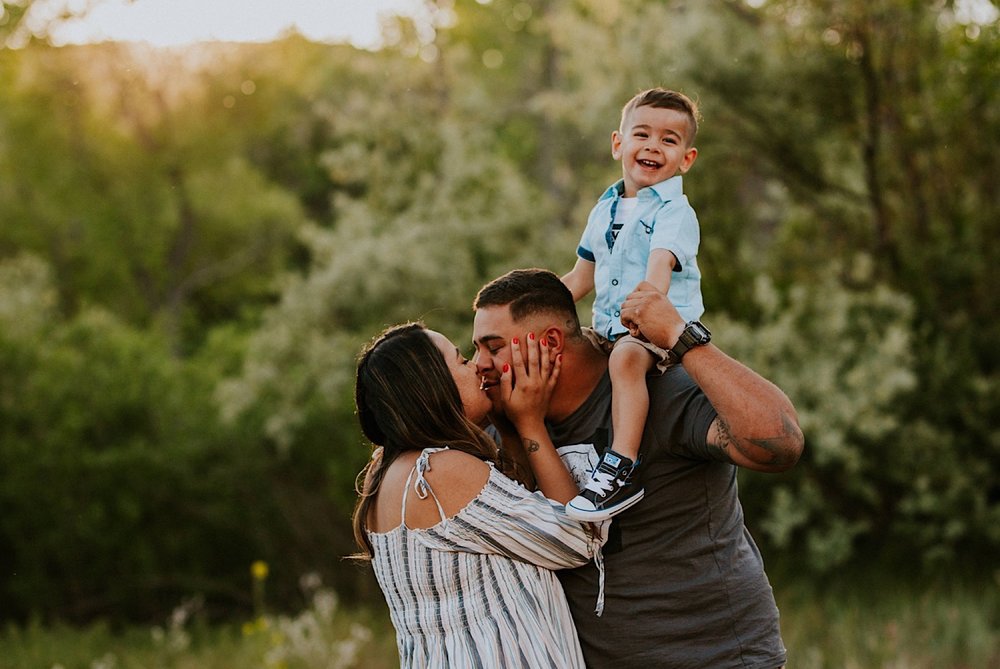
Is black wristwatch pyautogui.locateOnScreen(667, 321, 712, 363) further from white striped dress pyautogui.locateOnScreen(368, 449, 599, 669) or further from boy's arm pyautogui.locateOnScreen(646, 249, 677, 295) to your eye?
→ white striped dress pyautogui.locateOnScreen(368, 449, 599, 669)

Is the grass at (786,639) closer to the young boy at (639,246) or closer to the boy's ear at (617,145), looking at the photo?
the young boy at (639,246)

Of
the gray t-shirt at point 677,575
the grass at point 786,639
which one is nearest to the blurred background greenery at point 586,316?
the grass at point 786,639

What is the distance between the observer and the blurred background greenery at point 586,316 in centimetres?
910

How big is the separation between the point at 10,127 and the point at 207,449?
49.5ft

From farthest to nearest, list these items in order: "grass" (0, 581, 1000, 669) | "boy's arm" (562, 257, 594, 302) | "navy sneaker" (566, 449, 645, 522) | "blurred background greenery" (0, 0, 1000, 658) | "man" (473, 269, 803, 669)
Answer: "blurred background greenery" (0, 0, 1000, 658) < "grass" (0, 581, 1000, 669) < "boy's arm" (562, 257, 594, 302) < "man" (473, 269, 803, 669) < "navy sneaker" (566, 449, 645, 522)

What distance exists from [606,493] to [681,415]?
0.98 ft

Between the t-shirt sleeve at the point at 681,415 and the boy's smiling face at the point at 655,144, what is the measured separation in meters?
0.55

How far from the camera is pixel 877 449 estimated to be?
9.33 meters

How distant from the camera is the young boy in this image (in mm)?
2879

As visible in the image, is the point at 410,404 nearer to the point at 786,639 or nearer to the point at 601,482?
the point at 601,482

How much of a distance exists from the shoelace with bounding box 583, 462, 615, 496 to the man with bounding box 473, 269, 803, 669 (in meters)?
0.18

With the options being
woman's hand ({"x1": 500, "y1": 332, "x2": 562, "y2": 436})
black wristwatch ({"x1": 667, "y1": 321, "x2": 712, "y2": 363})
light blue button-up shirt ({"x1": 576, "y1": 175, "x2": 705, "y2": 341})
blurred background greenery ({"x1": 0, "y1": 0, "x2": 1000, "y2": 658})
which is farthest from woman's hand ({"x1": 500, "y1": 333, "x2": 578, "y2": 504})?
blurred background greenery ({"x1": 0, "y1": 0, "x2": 1000, "y2": 658})

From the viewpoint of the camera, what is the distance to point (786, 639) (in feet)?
24.2

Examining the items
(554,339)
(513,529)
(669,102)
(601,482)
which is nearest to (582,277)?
(554,339)
